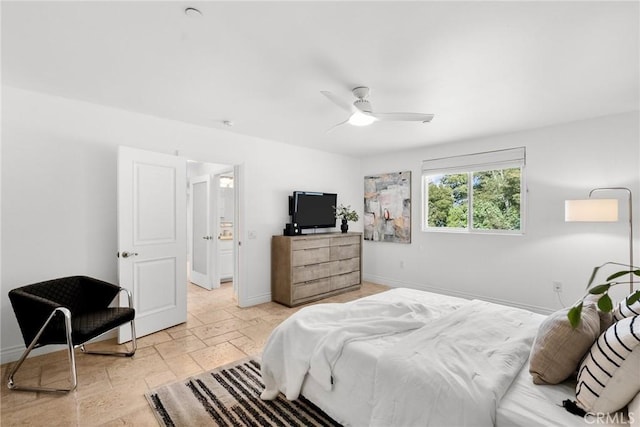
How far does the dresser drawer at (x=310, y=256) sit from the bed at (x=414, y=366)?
1920 millimetres

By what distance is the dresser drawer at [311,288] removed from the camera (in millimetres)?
4234

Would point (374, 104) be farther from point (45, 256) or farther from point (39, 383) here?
point (39, 383)

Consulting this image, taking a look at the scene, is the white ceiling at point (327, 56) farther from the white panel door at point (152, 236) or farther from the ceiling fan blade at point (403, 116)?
the white panel door at point (152, 236)

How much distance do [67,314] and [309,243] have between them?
2.82m

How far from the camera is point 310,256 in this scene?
4422 millimetres

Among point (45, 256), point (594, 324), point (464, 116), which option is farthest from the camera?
point (464, 116)

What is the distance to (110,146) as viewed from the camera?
3092 millimetres

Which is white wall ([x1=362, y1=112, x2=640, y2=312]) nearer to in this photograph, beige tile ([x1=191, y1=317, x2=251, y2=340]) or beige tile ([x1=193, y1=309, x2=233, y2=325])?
beige tile ([x1=191, y1=317, x2=251, y2=340])

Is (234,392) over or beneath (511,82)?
beneath

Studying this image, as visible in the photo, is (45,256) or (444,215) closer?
(45,256)

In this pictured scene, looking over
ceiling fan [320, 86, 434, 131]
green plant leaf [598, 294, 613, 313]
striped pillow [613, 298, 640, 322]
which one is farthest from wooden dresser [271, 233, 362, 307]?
green plant leaf [598, 294, 613, 313]

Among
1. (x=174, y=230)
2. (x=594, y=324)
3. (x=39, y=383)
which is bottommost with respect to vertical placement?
(x=39, y=383)

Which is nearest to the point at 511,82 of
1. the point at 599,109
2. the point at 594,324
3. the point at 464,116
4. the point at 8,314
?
the point at 464,116

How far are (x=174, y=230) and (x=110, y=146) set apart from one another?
1.08 meters
